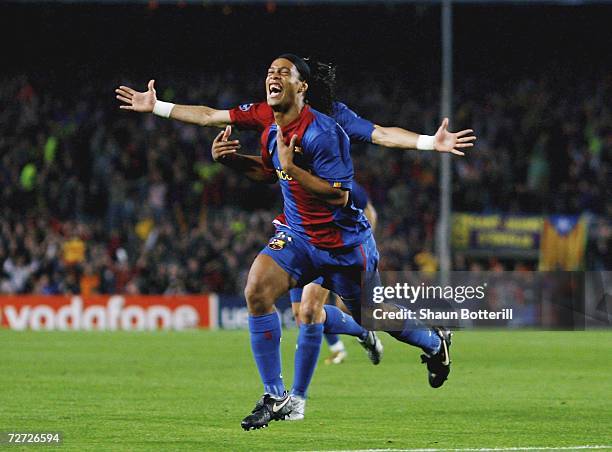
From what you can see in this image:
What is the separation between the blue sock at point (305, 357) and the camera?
1024cm

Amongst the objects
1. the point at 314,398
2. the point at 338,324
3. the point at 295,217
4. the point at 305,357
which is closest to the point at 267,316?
the point at 295,217

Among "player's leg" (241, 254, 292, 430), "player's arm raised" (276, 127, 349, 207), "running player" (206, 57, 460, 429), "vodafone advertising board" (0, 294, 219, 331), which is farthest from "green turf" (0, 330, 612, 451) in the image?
"vodafone advertising board" (0, 294, 219, 331)

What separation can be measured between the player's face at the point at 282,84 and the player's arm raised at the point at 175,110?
68 cm

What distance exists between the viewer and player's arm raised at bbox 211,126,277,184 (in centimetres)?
940

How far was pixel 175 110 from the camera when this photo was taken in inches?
389

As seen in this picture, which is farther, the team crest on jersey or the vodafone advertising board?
the vodafone advertising board

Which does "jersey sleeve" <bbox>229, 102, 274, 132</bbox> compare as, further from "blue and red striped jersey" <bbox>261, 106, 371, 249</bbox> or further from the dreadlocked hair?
the dreadlocked hair

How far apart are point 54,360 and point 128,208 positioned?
11.3m

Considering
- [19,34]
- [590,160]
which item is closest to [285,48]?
[19,34]

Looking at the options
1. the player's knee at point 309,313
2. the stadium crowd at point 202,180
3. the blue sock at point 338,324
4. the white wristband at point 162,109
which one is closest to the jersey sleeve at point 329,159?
the white wristband at point 162,109

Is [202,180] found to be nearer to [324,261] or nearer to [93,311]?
[93,311]

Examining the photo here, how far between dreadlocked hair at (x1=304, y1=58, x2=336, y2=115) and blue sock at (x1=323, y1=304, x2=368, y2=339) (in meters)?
2.65

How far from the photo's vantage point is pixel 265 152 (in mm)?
9484

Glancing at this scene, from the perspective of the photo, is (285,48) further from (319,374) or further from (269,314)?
(269,314)
